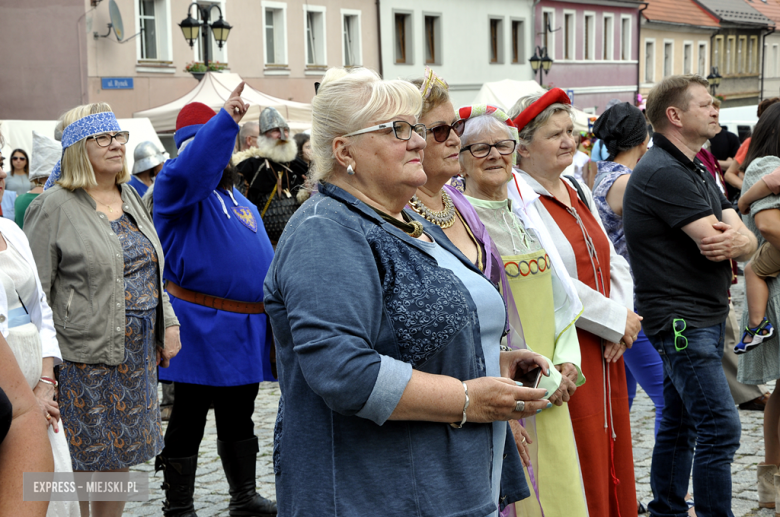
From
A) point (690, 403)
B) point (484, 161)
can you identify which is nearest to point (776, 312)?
point (690, 403)

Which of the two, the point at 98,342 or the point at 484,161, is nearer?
the point at 484,161

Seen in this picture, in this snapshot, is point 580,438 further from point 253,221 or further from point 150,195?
point 150,195

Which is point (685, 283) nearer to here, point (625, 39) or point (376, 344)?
Answer: point (376, 344)

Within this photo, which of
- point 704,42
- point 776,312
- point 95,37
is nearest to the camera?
point 776,312

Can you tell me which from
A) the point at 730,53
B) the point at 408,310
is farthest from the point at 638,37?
the point at 408,310

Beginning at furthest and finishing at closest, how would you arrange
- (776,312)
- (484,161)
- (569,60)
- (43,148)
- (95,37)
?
1. (569,60)
2. (95,37)
3. (43,148)
4. (776,312)
5. (484,161)

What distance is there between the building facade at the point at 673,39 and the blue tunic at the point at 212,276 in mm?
38075

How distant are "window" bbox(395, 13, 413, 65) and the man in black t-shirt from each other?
2459cm

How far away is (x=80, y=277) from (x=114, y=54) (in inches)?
685

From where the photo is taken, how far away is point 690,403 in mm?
3900

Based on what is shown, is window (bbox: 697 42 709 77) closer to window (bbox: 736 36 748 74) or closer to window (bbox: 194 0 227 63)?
window (bbox: 736 36 748 74)

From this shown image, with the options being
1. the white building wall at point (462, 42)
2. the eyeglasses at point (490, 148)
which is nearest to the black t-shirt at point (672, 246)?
the eyeglasses at point (490, 148)

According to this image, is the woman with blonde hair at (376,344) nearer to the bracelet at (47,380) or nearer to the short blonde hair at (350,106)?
the short blonde hair at (350,106)

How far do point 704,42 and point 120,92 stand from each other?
34.2 meters
